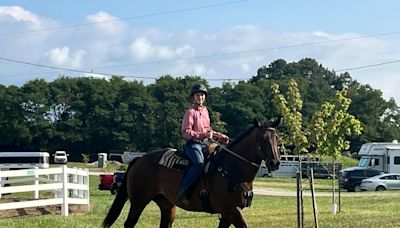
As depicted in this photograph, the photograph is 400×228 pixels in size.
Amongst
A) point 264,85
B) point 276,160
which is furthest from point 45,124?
point 276,160

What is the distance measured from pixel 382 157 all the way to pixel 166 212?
46358mm

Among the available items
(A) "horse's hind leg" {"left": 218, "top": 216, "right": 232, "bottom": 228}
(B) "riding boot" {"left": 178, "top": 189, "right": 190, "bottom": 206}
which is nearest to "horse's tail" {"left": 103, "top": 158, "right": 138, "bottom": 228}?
(B) "riding boot" {"left": 178, "top": 189, "right": 190, "bottom": 206}

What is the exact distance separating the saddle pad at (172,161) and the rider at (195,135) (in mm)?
195

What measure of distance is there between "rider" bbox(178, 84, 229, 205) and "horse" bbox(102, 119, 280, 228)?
13 cm

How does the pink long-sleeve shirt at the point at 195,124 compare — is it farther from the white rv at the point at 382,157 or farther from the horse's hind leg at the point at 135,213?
the white rv at the point at 382,157

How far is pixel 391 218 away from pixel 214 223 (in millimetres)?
5126

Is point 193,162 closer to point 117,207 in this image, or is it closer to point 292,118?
point 117,207

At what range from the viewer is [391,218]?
19.6 m

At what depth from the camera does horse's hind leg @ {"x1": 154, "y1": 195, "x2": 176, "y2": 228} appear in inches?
500

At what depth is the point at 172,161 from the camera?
1214 cm

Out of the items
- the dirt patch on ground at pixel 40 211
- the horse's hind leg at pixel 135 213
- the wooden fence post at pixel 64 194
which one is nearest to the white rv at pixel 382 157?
the dirt patch on ground at pixel 40 211

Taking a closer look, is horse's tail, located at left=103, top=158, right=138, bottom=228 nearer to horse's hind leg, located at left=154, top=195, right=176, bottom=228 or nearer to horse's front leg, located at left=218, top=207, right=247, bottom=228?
horse's hind leg, located at left=154, top=195, right=176, bottom=228

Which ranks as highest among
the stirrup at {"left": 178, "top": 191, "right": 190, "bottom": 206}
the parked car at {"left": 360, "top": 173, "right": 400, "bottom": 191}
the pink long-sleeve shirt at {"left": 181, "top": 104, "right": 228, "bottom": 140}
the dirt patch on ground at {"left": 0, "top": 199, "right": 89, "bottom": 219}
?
the pink long-sleeve shirt at {"left": 181, "top": 104, "right": 228, "bottom": 140}

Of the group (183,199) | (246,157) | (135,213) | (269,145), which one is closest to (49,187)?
(135,213)
